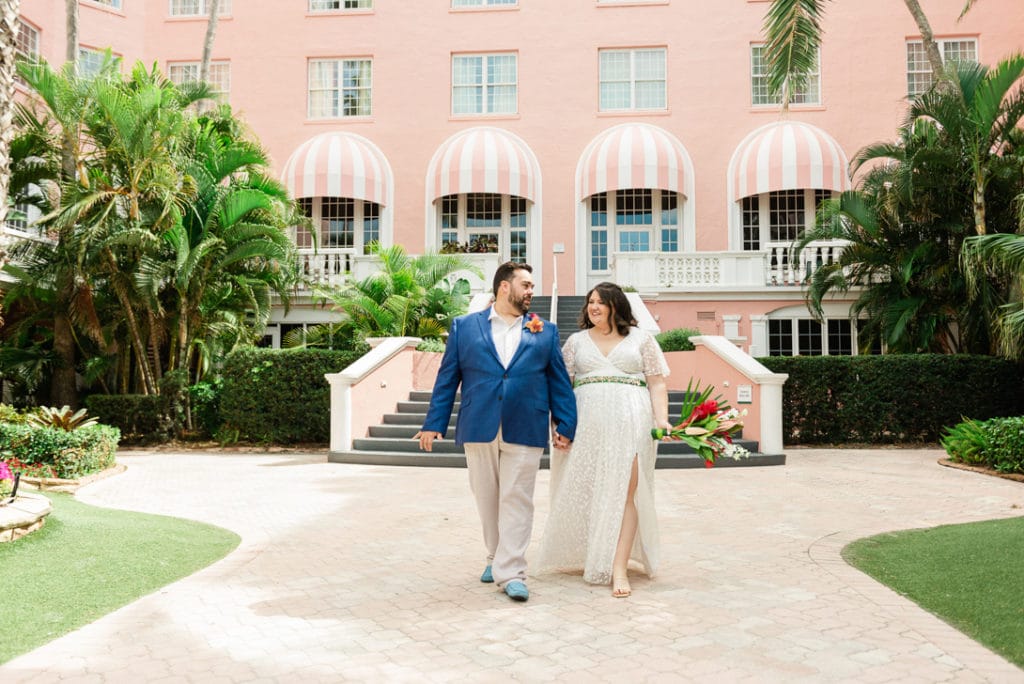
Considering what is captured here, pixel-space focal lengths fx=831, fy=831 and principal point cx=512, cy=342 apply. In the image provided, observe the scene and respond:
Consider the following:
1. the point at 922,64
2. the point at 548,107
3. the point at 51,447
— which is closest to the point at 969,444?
the point at 51,447

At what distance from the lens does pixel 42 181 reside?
1592 centimetres

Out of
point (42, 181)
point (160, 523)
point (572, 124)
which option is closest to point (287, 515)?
point (160, 523)

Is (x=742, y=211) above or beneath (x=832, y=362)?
above

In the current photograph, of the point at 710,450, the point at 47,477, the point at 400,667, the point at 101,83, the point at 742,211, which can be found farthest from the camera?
the point at 742,211

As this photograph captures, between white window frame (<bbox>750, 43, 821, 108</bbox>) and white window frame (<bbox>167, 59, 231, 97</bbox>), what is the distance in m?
15.5

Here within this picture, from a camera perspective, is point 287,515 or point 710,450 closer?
point 710,450

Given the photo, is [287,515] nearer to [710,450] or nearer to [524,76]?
[710,450]

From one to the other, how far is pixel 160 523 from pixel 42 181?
11223 mm

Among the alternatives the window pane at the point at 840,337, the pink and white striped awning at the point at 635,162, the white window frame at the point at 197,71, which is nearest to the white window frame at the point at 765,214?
the pink and white striped awning at the point at 635,162

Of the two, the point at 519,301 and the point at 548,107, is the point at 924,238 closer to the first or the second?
the point at 548,107

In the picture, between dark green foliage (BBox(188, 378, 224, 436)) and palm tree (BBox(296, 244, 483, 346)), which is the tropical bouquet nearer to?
palm tree (BBox(296, 244, 483, 346))

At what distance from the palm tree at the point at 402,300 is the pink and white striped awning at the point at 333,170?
6694 millimetres

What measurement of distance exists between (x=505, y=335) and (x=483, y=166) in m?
18.4

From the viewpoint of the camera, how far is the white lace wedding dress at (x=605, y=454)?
5.23 meters
